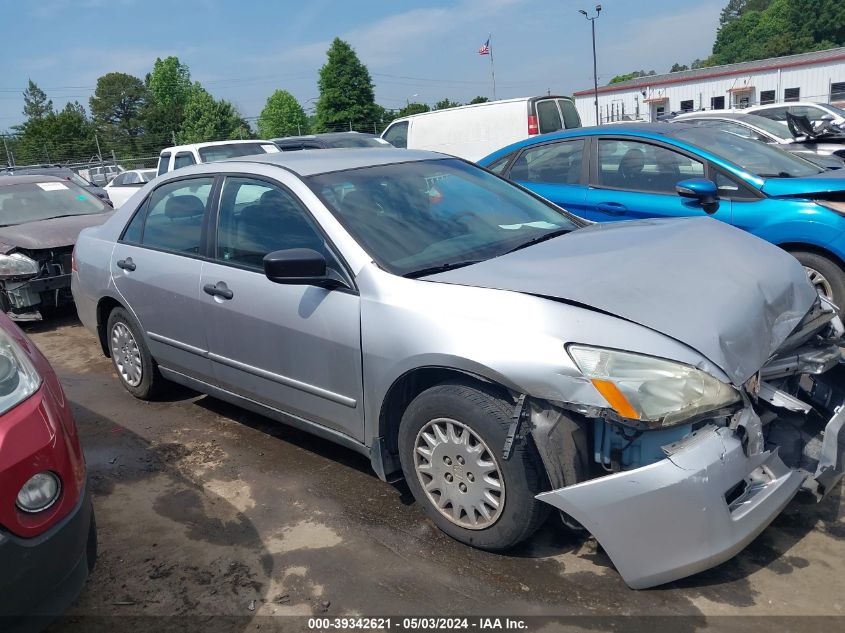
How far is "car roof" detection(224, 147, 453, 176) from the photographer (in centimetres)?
380

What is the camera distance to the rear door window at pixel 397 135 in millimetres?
15477

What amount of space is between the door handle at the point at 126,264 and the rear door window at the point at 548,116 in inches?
382

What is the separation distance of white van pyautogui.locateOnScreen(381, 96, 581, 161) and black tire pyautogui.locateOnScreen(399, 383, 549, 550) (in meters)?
10.9

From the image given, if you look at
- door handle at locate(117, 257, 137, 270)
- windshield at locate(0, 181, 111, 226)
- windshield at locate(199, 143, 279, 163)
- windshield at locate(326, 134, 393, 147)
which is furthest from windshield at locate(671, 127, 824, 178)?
windshield at locate(326, 134, 393, 147)

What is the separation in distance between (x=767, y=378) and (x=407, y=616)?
1670mm

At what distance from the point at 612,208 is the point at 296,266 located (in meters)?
3.44

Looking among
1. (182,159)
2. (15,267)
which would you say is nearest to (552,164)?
(15,267)

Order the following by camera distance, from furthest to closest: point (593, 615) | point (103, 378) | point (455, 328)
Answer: point (103, 378)
point (455, 328)
point (593, 615)

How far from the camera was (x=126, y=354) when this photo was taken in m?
4.95

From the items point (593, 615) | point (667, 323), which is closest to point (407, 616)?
point (593, 615)

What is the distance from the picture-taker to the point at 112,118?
3551 inches

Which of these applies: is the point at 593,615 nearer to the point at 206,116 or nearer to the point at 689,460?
the point at 689,460

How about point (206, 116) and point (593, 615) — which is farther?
point (206, 116)

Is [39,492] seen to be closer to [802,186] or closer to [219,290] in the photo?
[219,290]
